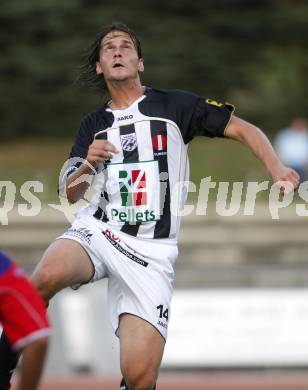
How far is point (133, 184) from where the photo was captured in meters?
6.66

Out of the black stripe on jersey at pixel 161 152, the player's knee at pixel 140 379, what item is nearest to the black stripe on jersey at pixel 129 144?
the black stripe on jersey at pixel 161 152

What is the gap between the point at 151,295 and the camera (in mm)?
6691

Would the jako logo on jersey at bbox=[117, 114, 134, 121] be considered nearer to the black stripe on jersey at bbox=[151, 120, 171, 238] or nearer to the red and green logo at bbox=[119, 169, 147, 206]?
the black stripe on jersey at bbox=[151, 120, 171, 238]

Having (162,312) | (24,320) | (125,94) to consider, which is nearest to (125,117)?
(125,94)

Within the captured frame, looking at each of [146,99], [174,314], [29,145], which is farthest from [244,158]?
[146,99]

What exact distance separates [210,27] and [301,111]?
2820 mm

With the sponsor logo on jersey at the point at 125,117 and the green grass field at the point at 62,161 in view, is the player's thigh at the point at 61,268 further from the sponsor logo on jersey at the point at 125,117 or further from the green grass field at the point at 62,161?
the green grass field at the point at 62,161

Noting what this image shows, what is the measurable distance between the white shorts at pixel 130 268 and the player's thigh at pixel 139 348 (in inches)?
1.7

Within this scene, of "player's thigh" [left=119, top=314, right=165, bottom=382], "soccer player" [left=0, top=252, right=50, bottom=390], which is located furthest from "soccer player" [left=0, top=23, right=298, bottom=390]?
"soccer player" [left=0, top=252, right=50, bottom=390]

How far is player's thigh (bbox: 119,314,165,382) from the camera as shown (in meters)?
6.55

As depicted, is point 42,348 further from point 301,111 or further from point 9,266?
point 301,111

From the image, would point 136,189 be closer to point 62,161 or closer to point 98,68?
point 98,68

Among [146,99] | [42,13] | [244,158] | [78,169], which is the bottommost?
[78,169]

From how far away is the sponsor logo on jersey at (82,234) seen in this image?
6.65m
